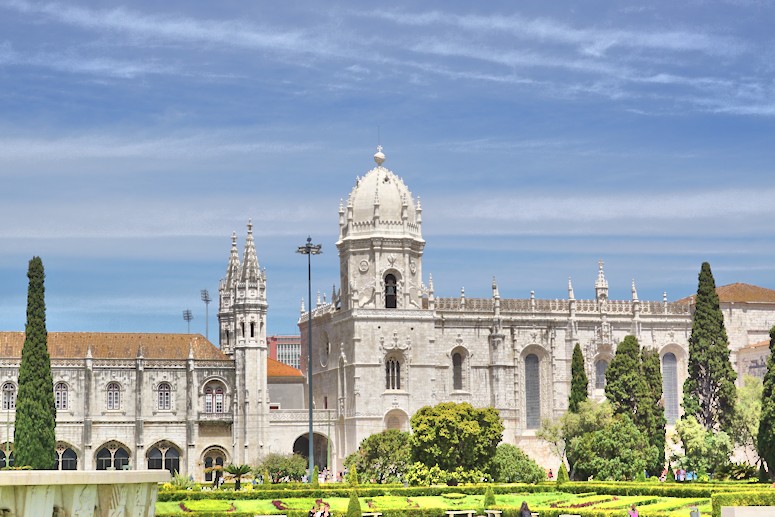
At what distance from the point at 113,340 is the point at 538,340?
29.0 meters

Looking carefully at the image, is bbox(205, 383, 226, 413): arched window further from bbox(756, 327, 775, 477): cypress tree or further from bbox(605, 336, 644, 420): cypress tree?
bbox(756, 327, 775, 477): cypress tree

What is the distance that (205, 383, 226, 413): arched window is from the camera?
85.8 m

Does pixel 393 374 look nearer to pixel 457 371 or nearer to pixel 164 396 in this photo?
pixel 457 371

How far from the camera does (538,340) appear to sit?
8969cm

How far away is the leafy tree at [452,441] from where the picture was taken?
64.6 metres

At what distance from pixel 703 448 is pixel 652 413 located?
4.73m

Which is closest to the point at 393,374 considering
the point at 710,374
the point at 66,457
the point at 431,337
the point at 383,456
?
the point at 431,337

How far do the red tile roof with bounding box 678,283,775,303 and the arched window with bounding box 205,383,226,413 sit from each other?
3510cm

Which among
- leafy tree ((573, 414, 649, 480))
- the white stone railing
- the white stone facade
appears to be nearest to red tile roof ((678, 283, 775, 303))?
the white stone facade

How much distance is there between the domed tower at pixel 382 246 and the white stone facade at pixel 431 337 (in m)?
0.07

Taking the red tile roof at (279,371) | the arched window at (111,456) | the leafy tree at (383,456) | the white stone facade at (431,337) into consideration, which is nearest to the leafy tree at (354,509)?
the leafy tree at (383,456)

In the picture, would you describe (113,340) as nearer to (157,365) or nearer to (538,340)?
(157,365)

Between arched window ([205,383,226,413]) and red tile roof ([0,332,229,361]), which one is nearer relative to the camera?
red tile roof ([0,332,229,361])

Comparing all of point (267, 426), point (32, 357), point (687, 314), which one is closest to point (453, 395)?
point (267, 426)
